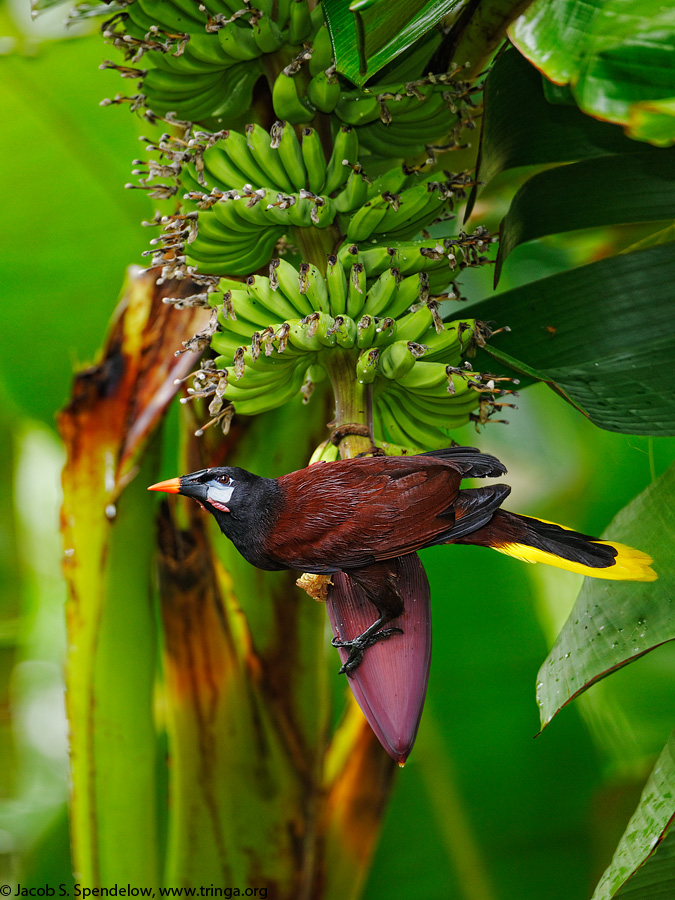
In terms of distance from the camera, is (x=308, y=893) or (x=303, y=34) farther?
(x=308, y=893)

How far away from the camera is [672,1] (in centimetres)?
34

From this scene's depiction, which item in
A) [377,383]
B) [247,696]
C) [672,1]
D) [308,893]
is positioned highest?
[672,1]

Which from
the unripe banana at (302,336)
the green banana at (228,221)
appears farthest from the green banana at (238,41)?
the unripe banana at (302,336)

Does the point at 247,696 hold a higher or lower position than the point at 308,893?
higher

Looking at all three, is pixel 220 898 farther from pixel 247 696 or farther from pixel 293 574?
pixel 293 574

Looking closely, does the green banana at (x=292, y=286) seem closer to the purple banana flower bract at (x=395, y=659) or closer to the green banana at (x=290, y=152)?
the green banana at (x=290, y=152)

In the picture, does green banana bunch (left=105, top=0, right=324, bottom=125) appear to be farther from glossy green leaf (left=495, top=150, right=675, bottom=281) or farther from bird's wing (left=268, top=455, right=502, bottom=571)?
bird's wing (left=268, top=455, right=502, bottom=571)

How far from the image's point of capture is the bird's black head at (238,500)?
39cm

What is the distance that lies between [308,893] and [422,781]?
20cm

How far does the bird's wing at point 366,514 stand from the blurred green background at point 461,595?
1.82ft

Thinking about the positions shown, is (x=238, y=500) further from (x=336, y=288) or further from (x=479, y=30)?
(x=479, y=30)

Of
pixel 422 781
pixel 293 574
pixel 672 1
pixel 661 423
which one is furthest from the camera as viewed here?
pixel 422 781

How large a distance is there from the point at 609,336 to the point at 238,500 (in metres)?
0.34

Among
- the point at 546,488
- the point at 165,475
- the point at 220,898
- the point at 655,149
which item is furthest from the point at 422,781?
the point at 655,149
